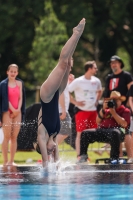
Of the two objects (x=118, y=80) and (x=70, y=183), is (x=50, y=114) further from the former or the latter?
(x=118, y=80)

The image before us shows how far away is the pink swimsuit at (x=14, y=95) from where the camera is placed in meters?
12.6

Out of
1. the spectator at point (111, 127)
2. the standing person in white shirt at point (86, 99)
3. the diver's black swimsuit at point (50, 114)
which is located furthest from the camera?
the standing person in white shirt at point (86, 99)

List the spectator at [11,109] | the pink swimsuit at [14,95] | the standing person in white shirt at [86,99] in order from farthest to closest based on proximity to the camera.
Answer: the standing person in white shirt at [86,99], the pink swimsuit at [14,95], the spectator at [11,109]

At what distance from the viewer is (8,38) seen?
42.4m

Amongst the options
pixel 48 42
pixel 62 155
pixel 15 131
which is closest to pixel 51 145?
pixel 15 131

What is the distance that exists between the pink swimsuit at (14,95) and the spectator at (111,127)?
133 cm

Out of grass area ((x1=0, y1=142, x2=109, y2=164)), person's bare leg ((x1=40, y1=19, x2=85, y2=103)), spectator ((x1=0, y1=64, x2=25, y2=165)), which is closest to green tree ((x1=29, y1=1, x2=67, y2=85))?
grass area ((x1=0, y1=142, x2=109, y2=164))

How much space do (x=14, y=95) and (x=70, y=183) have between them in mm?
4439

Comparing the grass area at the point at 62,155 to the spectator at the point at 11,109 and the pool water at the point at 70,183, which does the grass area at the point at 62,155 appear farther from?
the pool water at the point at 70,183

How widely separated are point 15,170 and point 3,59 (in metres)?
32.0

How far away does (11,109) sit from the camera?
12.6 meters

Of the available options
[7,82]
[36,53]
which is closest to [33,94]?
[7,82]

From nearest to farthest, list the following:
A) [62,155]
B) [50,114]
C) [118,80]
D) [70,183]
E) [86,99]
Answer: [70,183] → [50,114] → [118,80] → [86,99] → [62,155]

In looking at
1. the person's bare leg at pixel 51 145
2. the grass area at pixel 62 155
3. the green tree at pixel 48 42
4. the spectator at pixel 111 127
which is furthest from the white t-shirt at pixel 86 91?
the green tree at pixel 48 42
